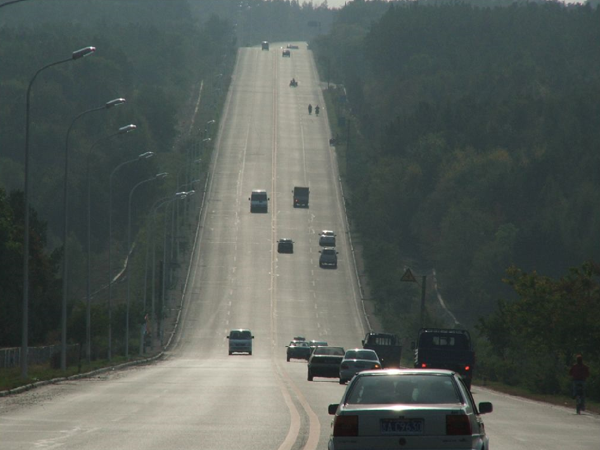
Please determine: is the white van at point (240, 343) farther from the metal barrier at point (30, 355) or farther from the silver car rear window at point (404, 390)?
the silver car rear window at point (404, 390)

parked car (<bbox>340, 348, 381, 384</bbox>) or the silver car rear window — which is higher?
the silver car rear window

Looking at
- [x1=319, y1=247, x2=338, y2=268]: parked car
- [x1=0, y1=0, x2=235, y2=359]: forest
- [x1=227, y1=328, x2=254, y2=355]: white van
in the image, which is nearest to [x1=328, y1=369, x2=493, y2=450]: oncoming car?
[x1=0, y1=0, x2=235, y2=359]: forest

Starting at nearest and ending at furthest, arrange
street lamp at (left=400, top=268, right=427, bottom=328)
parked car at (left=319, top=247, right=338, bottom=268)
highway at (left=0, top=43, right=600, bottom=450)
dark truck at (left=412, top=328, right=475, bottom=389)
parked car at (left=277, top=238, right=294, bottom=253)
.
A: 1. highway at (left=0, top=43, right=600, bottom=450)
2. dark truck at (left=412, top=328, right=475, bottom=389)
3. street lamp at (left=400, top=268, right=427, bottom=328)
4. parked car at (left=319, top=247, right=338, bottom=268)
5. parked car at (left=277, top=238, right=294, bottom=253)

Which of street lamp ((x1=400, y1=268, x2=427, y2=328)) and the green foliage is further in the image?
street lamp ((x1=400, y1=268, x2=427, y2=328))

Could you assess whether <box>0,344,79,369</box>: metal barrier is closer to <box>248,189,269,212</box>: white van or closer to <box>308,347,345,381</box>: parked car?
<box>308,347,345,381</box>: parked car

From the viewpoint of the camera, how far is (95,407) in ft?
92.4

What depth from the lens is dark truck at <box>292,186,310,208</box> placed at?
5207 inches

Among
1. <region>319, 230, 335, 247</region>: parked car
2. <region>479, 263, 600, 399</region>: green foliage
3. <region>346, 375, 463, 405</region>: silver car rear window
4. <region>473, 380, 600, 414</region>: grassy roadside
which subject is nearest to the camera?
<region>346, 375, 463, 405</region>: silver car rear window

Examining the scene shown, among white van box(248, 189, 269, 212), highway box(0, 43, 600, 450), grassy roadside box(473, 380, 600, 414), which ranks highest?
white van box(248, 189, 269, 212)

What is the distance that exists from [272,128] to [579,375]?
143904 millimetres

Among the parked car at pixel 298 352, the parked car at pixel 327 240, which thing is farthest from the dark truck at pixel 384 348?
the parked car at pixel 327 240

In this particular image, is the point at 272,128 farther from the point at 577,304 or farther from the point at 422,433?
the point at 422,433

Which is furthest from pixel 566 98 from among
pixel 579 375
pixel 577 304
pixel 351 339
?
pixel 579 375

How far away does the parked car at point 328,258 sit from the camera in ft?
370
